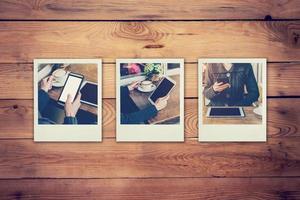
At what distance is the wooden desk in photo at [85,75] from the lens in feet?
5.90

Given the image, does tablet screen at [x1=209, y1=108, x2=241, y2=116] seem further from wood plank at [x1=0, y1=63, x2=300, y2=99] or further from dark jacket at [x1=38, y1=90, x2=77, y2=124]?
dark jacket at [x1=38, y1=90, x2=77, y2=124]

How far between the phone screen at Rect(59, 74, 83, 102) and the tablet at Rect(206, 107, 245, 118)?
18.8 inches

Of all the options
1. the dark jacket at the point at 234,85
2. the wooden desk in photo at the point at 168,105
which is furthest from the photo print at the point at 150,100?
the dark jacket at the point at 234,85

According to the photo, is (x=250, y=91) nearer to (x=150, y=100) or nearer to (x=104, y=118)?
(x=150, y=100)

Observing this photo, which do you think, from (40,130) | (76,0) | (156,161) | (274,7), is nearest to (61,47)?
(76,0)

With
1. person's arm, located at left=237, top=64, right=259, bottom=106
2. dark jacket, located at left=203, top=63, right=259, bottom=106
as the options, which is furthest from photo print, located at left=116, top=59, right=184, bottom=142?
person's arm, located at left=237, top=64, right=259, bottom=106

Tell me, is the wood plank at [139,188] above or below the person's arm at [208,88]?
below

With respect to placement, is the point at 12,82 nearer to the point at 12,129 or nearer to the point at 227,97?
the point at 12,129

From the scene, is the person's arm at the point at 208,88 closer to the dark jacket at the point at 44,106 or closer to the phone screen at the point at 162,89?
the phone screen at the point at 162,89

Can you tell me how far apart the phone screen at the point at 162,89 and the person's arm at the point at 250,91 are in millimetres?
256

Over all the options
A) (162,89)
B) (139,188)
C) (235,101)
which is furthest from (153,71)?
(139,188)

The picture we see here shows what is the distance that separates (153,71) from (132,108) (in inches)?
6.0

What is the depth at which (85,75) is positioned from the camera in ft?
5.91

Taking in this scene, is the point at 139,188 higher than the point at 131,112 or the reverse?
the reverse
